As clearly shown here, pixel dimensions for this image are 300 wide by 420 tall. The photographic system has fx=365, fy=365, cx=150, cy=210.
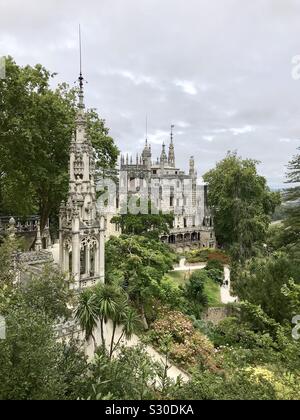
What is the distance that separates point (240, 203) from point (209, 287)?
904cm

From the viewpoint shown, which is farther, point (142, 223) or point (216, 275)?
point (216, 275)

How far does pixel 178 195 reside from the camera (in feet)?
177

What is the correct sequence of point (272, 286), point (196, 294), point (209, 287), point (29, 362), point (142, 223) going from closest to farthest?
point (29, 362) < point (272, 286) < point (196, 294) < point (209, 287) < point (142, 223)

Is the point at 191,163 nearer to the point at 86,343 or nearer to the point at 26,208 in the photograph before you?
the point at 26,208

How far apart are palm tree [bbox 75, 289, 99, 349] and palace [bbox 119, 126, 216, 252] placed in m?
35.8

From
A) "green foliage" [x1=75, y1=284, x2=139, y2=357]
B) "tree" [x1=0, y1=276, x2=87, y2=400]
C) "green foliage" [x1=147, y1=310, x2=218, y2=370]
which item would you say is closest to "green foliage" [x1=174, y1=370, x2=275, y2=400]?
"tree" [x1=0, y1=276, x2=87, y2=400]

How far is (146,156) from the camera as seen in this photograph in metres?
55.9

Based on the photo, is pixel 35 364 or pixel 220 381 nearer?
pixel 35 364

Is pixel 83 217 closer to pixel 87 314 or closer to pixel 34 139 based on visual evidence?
pixel 87 314

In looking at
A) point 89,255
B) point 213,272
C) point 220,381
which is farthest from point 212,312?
point 220,381

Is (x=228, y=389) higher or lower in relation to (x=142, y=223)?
lower

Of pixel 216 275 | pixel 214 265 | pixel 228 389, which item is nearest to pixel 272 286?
pixel 228 389

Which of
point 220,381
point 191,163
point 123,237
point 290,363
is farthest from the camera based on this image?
point 191,163
